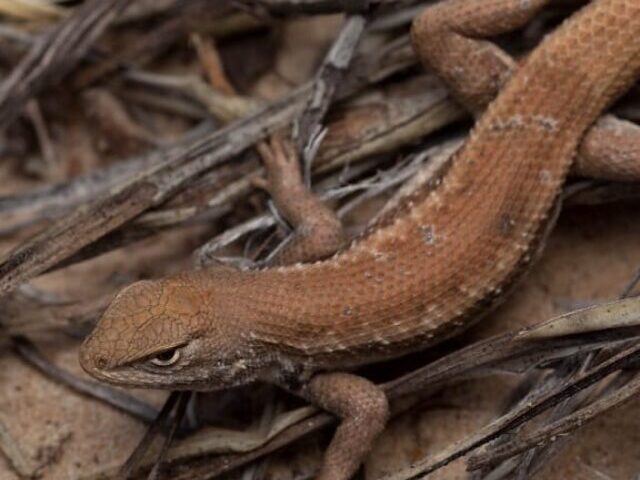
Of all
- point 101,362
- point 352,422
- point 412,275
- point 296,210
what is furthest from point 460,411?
point 101,362

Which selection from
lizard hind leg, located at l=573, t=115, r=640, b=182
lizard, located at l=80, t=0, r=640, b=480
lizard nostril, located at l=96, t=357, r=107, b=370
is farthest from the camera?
lizard hind leg, located at l=573, t=115, r=640, b=182

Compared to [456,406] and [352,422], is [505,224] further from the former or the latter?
[352,422]

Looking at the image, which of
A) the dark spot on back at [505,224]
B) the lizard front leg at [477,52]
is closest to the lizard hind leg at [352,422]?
the dark spot on back at [505,224]

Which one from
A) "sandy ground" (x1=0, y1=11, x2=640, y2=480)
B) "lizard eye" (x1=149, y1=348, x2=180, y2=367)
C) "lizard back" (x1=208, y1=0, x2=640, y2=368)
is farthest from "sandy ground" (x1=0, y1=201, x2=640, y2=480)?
"lizard eye" (x1=149, y1=348, x2=180, y2=367)

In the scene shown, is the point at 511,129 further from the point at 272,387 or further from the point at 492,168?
the point at 272,387

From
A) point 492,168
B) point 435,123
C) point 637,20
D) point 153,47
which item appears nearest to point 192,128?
point 153,47

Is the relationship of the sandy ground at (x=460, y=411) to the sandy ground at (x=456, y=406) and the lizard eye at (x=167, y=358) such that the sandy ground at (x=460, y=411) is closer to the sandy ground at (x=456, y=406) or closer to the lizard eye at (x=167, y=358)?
the sandy ground at (x=456, y=406)

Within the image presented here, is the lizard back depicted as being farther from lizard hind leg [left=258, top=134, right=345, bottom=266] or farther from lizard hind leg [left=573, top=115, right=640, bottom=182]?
lizard hind leg [left=258, top=134, right=345, bottom=266]
